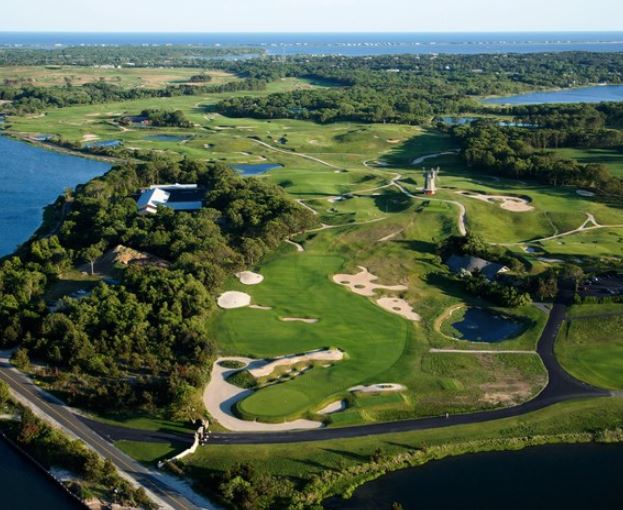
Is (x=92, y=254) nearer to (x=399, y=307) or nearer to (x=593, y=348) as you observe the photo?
(x=399, y=307)

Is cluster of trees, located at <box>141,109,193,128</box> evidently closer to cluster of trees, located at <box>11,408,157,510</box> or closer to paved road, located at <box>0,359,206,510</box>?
paved road, located at <box>0,359,206,510</box>

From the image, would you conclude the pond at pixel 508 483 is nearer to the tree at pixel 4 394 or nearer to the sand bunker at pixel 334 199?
the tree at pixel 4 394

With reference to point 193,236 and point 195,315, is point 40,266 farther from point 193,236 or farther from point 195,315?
point 195,315

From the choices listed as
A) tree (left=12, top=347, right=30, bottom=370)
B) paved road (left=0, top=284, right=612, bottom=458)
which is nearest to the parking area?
paved road (left=0, top=284, right=612, bottom=458)

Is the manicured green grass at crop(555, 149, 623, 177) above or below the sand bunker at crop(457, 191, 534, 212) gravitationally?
above

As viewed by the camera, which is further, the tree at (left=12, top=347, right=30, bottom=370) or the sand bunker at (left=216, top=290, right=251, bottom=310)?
the sand bunker at (left=216, top=290, right=251, bottom=310)

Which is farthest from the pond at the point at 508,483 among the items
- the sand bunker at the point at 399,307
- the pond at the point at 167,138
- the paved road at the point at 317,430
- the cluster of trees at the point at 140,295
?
the pond at the point at 167,138
